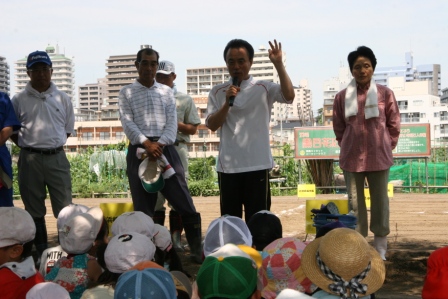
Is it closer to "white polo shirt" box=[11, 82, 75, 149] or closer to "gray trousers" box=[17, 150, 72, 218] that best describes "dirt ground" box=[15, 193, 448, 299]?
"gray trousers" box=[17, 150, 72, 218]

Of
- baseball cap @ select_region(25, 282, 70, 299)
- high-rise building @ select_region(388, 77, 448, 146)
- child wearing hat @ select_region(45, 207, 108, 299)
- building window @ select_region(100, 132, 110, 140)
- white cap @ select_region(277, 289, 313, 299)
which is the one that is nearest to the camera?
white cap @ select_region(277, 289, 313, 299)

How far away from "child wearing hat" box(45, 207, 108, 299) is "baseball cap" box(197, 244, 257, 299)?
1107mm

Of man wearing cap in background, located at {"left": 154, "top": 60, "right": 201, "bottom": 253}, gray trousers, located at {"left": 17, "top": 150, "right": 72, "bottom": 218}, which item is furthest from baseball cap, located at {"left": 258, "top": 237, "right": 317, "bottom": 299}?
man wearing cap in background, located at {"left": 154, "top": 60, "right": 201, "bottom": 253}

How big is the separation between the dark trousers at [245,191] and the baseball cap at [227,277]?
2.76 m

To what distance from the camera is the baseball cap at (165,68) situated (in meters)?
7.59

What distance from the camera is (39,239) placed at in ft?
21.6

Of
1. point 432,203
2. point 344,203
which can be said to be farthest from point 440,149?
point 344,203

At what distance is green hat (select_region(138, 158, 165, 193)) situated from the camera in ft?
20.7

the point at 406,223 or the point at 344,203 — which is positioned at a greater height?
the point at 344,203

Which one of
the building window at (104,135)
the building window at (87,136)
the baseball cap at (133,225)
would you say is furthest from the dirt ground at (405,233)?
the building window at (87,136)

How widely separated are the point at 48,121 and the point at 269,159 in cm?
208

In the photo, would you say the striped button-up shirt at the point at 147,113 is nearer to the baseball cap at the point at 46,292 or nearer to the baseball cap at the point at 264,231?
the baseball cap at the point at 264,231

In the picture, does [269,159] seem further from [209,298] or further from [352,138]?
[209,298]

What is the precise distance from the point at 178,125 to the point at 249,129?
1687 millimetres
